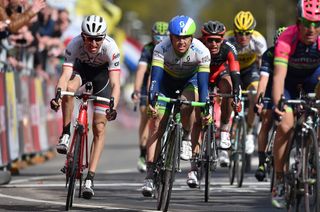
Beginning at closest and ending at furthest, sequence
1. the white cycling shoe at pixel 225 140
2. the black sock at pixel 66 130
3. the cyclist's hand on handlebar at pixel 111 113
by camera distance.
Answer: the cyclist's hand on handlebar at pixel 111 113 → the black sock at pixel 66 130 → the white cycling shoe at pixel 225 140

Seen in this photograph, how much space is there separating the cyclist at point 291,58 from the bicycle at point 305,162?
0.09m

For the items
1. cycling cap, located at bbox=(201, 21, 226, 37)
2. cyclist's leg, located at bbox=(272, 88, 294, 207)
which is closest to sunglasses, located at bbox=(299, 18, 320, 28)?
cyclist's leg, located at bbox=(272, 88, 294, 207)

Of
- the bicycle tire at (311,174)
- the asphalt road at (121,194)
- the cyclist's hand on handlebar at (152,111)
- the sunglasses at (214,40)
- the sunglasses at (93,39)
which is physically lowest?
the asphalt road at (121,194)

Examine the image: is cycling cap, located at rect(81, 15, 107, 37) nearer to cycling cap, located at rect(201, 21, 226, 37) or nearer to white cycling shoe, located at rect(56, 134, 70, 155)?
white cycling shoe, located at rect(56, 134, 70, 155)

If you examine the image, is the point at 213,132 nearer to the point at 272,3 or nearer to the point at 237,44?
the point at 237,44

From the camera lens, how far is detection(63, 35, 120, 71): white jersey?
13.4m

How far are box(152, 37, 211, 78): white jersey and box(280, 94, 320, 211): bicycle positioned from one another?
2.35 metres

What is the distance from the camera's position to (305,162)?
10.9m

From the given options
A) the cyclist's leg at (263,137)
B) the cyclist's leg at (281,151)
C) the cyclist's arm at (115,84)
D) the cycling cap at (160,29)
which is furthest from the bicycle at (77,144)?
the cycling cap at (160,29)

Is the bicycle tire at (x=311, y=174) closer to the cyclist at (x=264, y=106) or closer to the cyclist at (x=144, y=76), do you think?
the cyclist at (x=264, y=106)

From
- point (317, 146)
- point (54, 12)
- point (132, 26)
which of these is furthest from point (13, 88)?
point (132, 26)

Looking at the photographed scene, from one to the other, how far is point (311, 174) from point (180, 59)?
3.02 m

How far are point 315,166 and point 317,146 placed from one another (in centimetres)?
18

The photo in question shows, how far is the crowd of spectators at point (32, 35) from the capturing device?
17359 millimetres
